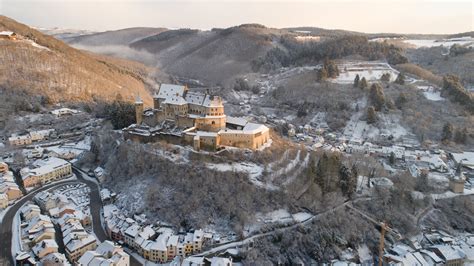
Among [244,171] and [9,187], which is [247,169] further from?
[9,187]

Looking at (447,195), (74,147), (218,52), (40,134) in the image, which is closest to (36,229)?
(74,147)

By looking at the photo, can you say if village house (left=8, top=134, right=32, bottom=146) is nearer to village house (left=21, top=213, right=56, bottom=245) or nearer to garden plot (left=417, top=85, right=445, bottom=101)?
village house (left=21, top=213, right=56, bottom=245)

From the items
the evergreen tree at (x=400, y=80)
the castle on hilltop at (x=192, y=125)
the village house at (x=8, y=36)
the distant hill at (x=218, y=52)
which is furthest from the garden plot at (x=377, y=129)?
the village house at (x=8, y=36)

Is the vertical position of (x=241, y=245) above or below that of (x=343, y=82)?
below

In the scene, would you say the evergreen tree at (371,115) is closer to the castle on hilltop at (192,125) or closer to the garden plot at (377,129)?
the garden plot at (377,129)

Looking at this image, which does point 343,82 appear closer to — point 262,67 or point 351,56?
point 351,56

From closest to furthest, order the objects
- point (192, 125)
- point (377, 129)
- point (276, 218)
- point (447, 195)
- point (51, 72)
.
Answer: point (276, 218)
point (192, 125)
point (447, 195)
point (377, 129)
point (51, 72)

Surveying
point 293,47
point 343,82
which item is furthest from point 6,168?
point 293,47
